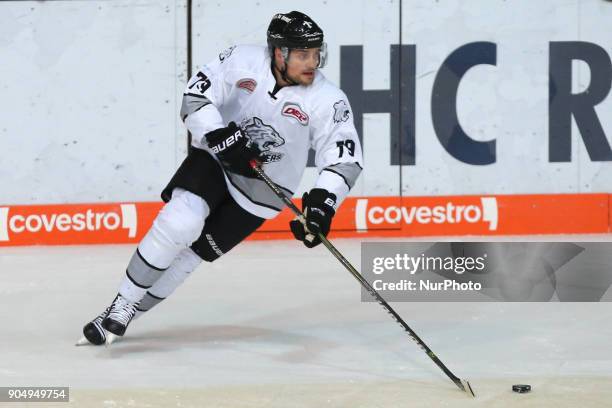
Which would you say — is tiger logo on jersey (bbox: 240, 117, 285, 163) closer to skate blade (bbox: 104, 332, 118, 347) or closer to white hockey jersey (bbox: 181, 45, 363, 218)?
white hockey jersey (bbox: 181, 45, 363, 218)

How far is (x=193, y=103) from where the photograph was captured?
4238 mm

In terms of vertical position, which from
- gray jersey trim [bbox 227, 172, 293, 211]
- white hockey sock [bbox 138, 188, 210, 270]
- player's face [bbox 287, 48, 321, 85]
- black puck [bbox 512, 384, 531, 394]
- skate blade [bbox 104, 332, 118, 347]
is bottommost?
skate blade [bbox 104, 332, 118, 347]

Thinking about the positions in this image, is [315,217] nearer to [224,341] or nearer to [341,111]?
[341,111]

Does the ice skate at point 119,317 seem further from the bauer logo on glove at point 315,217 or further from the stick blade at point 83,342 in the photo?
the bauer logo on glove at point 315,217

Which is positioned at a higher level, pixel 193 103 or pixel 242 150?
pixel 193 103

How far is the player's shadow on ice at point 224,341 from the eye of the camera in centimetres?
426

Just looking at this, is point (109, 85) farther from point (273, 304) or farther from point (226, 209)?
point (226, 209)

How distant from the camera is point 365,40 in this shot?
7.06 meters

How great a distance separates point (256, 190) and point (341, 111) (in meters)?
0.42

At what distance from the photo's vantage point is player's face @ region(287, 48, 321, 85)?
4195 mm

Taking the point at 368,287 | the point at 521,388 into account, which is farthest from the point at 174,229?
the point at 521,388

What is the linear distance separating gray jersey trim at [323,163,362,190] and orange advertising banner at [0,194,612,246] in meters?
2.81

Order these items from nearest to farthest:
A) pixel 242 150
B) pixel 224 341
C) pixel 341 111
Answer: pixel 242 150 < pixel 341 111 < pixel 224 341

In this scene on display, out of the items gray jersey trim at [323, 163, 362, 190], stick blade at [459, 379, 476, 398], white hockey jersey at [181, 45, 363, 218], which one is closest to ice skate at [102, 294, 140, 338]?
white hockey jersey at [181, 45, 363, 218]
